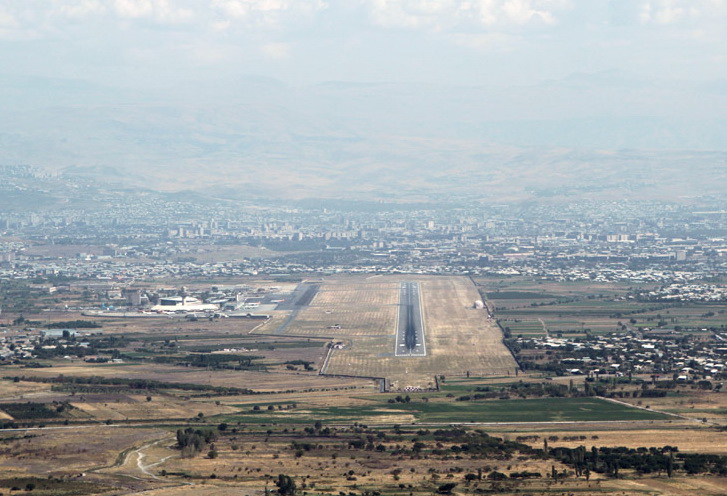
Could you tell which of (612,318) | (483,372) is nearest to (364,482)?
(483,372)

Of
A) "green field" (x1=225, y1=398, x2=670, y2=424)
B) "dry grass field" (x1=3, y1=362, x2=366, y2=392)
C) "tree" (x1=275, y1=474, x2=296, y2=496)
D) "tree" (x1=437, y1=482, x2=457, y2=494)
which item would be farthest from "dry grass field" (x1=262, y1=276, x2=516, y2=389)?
"tree" (x1=275, y1=474, x2=296, y2=496)

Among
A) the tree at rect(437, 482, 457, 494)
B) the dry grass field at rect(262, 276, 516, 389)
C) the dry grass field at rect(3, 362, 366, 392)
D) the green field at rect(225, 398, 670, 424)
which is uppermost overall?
the dry grass field at rect(262, 276, 516, 389)

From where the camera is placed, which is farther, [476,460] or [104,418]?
[104,418]

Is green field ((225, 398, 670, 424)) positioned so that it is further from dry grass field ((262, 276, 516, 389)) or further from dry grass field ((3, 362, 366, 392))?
dry grass field ((3, 362, 366, 392))

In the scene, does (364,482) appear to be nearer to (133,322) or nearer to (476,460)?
(476,460)

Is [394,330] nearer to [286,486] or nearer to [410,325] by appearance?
[410,325]

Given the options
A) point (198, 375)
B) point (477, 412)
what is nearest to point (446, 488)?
point (477, 412)

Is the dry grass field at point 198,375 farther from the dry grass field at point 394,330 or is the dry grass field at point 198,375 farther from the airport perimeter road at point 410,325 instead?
the airport perimeter road at point 410,325
